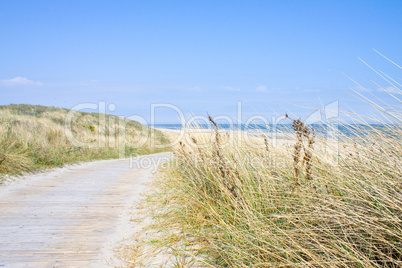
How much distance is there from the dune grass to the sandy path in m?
0.51

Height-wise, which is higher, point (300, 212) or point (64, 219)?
point (300, 212)

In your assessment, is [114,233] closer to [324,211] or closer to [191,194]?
[191,194]

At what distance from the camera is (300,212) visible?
247 cm

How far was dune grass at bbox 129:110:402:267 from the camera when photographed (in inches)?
76.4

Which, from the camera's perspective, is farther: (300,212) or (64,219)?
(64,219)

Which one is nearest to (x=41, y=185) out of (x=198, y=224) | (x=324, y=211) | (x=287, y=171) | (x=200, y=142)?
(x=200, y=142)

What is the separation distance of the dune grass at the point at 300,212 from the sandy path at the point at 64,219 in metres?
0.51

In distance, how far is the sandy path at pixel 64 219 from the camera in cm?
310

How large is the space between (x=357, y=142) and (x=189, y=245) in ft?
6.50

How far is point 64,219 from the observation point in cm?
421

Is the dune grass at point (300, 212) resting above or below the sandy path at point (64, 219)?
above

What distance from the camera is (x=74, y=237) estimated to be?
3570 mm

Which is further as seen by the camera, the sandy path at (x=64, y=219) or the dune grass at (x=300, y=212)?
the sandy path at (x=64, y=219)

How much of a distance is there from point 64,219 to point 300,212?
134 inches
